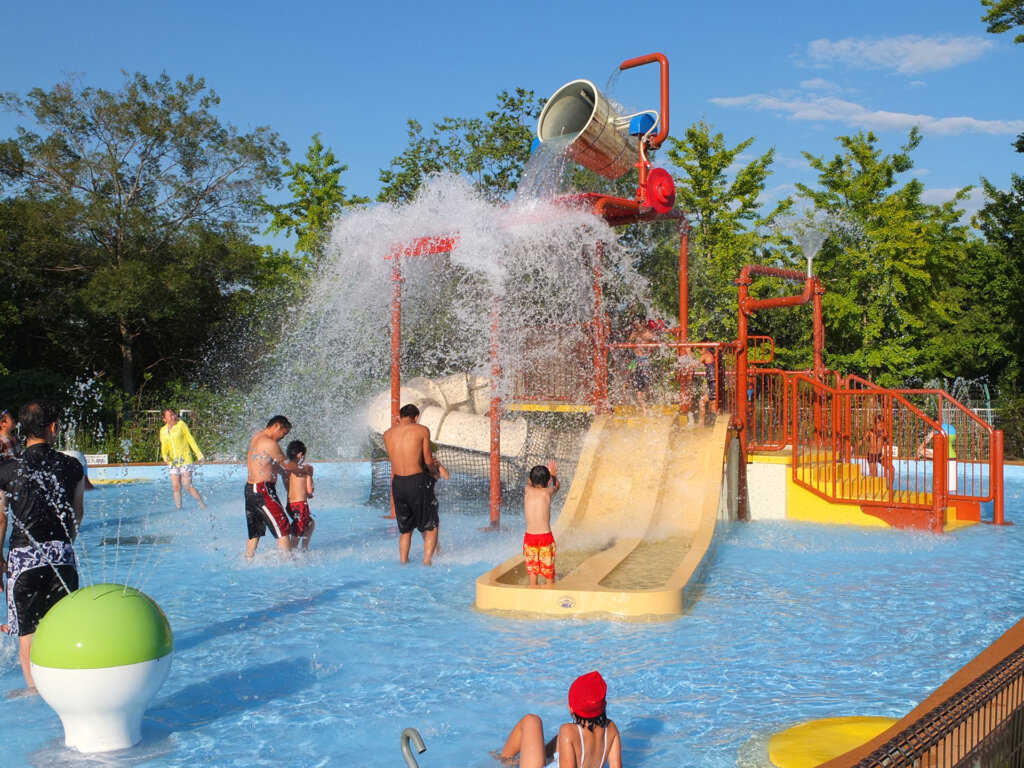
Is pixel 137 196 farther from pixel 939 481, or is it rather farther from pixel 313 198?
pixel 939 481

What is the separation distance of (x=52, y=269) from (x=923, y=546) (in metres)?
21.6

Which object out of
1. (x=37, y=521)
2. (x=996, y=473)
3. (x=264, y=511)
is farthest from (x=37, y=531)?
(x=996, y=473)

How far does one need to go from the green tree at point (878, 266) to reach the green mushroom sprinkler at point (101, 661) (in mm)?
23011

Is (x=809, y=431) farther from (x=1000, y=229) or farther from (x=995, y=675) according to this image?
(x=1000, y=229)

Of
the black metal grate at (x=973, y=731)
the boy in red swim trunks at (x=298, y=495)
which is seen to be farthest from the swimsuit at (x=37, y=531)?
the black metal grate at (x=973, y=731)

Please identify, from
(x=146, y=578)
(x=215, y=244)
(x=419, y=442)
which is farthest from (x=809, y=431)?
(x=215, y=244)

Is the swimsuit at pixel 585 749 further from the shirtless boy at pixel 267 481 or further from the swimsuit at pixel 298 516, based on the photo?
the swimsuit at pixel 298 516

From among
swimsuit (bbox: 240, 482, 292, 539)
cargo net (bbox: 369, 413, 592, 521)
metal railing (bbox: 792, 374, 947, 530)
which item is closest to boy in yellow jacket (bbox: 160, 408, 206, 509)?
cargo net (bbox: 369, 413, 592, 521)

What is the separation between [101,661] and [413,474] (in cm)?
485

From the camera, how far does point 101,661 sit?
412 cm

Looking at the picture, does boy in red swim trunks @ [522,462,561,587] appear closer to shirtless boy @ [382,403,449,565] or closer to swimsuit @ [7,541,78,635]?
shirtless boy @ [382,403,449,565]

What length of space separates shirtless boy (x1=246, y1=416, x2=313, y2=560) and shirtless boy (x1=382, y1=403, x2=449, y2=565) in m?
0.98

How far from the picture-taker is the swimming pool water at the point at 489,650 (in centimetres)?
473

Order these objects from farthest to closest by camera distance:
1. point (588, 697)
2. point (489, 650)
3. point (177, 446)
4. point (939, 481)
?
1. point (177, 446)
2. point (939, 481)
3. point (489, 650)
4. point (588, 697)
